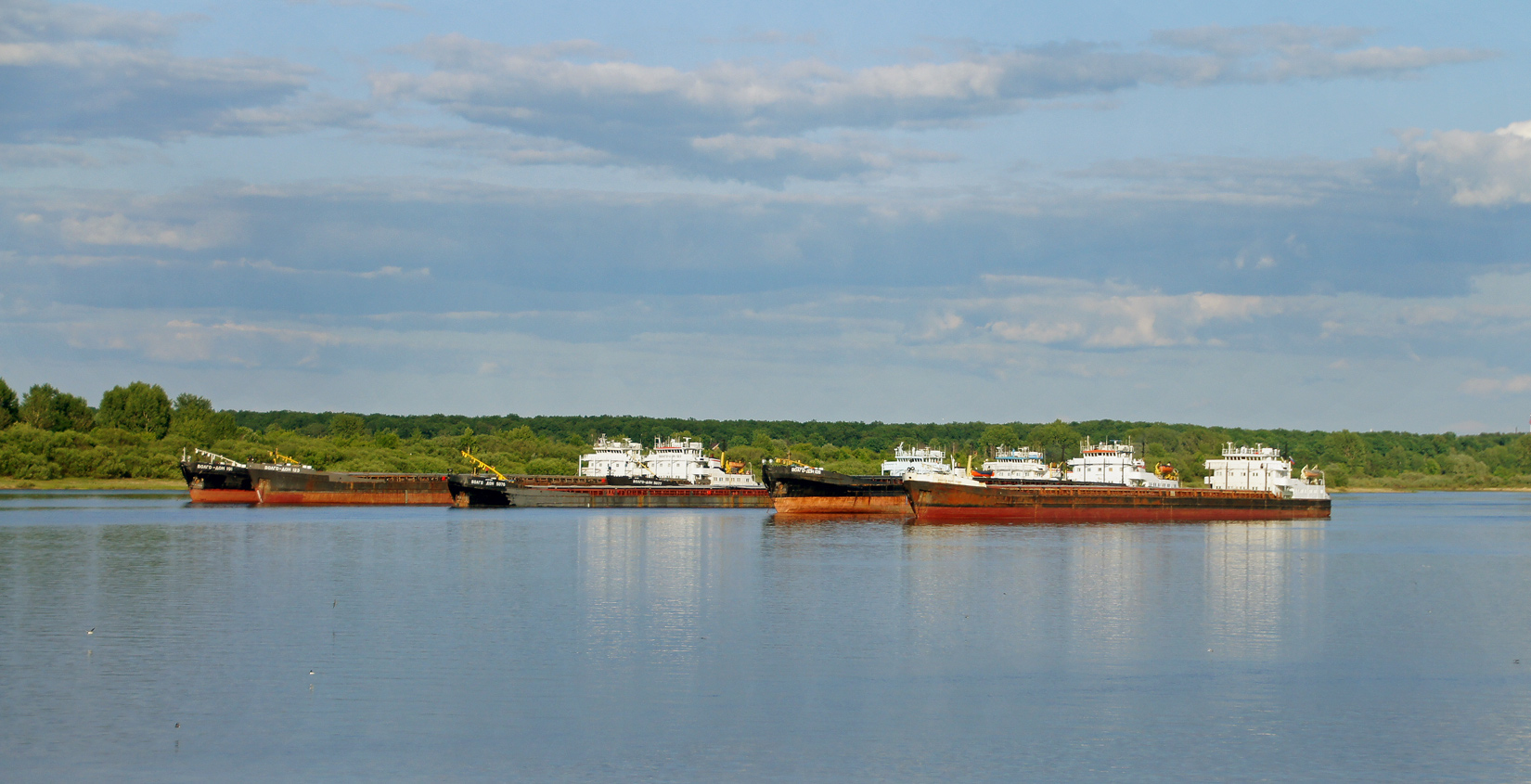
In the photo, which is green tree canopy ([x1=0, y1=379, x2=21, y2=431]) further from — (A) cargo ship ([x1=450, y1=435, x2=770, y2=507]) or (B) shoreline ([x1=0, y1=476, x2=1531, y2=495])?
(A) cargo ship ([x1=450, y1=435, x2=770, y2=507])

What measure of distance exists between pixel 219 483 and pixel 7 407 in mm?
58719

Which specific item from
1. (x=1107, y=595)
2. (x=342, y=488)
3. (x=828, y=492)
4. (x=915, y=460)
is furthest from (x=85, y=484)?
(x=1107, y=595)

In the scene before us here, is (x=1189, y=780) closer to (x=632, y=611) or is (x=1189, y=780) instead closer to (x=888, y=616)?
(x=888, y=616)

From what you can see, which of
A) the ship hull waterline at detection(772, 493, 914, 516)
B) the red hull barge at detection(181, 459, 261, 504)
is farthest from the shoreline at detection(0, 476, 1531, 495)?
the ship hull waterline at detection(772, 493, 914, 516)

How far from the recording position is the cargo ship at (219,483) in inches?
4633

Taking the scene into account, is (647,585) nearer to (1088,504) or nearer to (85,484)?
(1088,504)

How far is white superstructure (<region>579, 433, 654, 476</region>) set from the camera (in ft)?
423

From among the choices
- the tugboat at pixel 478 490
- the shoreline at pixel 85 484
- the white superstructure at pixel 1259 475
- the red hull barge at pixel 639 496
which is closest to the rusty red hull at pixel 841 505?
the red hull barge at pixel 639 496

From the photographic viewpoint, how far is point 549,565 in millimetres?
56531

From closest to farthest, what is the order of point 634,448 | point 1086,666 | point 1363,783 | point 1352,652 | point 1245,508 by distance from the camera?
point 1363,783
point 1086,666
point 1352,652
point 1245,508
point 634,448

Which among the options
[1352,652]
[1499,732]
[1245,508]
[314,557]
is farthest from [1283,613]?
[1245,508]

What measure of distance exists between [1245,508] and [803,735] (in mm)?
86517

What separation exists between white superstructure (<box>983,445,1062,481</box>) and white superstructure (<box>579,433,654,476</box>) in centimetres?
3182

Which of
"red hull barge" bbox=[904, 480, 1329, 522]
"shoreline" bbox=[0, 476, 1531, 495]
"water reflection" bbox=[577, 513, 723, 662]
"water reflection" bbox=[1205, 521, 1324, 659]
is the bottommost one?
"shoreline" bbox=[0, 476, 1531, 495]
